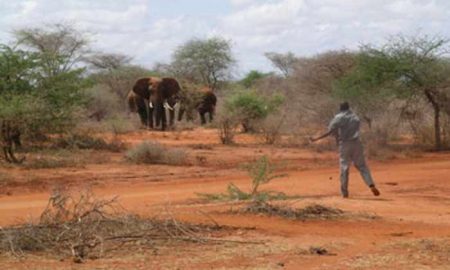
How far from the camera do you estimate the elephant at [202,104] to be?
3872 centimetres

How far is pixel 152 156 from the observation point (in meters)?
20.7

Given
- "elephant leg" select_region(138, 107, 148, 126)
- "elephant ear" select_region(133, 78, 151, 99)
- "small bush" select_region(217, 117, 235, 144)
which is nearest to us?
"small bush" select_region(217, 117, 235, 144)

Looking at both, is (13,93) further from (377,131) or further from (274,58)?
(274,58)

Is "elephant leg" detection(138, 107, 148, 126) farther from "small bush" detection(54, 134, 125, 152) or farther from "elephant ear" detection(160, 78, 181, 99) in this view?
"small bush" detection(54, 134, 125, 152)

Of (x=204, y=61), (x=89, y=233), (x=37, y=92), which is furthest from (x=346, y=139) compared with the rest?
(x=204, y=61)

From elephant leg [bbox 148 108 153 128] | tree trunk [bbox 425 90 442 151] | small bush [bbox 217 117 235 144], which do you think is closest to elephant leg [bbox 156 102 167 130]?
elephant leg [bbox 148 108 153 128]

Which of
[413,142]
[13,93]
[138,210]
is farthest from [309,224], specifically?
[413,142]

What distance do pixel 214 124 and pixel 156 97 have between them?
17.1 feet

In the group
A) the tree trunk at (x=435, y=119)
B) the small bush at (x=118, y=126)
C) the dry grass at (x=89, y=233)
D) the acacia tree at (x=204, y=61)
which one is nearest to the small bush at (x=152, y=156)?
the tree trunk at (x=435, y=119)

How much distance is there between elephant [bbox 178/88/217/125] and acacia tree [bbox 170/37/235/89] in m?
9.88

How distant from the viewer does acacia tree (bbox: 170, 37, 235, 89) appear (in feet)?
165

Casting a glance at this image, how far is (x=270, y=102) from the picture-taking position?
3344 centimetres

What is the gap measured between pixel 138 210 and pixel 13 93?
34.0ft

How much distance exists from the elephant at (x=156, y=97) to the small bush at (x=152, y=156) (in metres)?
13.3
